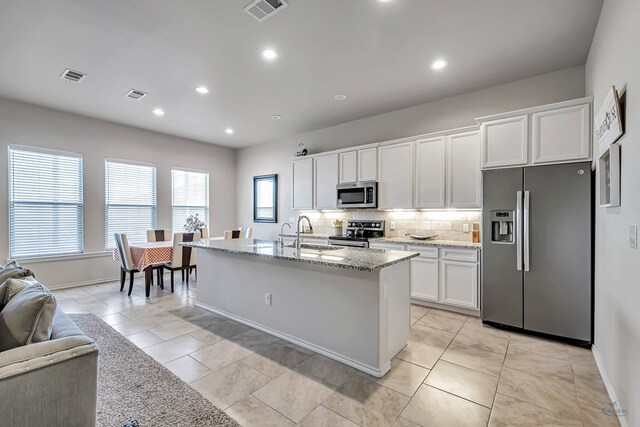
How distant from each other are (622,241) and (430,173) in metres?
2.41

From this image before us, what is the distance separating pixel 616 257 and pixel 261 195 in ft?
19.8

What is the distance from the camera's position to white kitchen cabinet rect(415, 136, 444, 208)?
4062 mm

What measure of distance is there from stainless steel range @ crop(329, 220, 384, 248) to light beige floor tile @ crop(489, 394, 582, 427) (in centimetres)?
274

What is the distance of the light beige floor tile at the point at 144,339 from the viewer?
287cm

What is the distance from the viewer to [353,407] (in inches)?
76.8

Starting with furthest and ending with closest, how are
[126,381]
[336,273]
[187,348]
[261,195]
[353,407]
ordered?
[261,195]
[187,348]
[336,273]
[126,381]
[353,407]

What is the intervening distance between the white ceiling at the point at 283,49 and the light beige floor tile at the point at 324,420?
9.70ft

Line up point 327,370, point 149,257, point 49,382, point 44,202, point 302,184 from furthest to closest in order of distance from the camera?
point 302,184, point 44,202, point 149,257, point 327,370, point 49,382

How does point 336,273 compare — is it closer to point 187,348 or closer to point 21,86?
point 187,348

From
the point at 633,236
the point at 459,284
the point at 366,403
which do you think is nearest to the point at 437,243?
the point at 459,284

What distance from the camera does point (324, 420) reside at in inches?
72.0

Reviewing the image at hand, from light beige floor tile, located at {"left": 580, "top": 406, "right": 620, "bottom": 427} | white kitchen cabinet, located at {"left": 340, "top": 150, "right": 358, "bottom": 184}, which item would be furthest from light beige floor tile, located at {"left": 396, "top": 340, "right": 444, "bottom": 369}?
white kitchen cabinet, located at {"left": 340, "top": 150, "right": 358, "bottom": 184}

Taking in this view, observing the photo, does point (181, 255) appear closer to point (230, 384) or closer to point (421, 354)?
point (230, 384)

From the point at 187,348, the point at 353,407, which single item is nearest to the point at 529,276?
the point at 353,407
